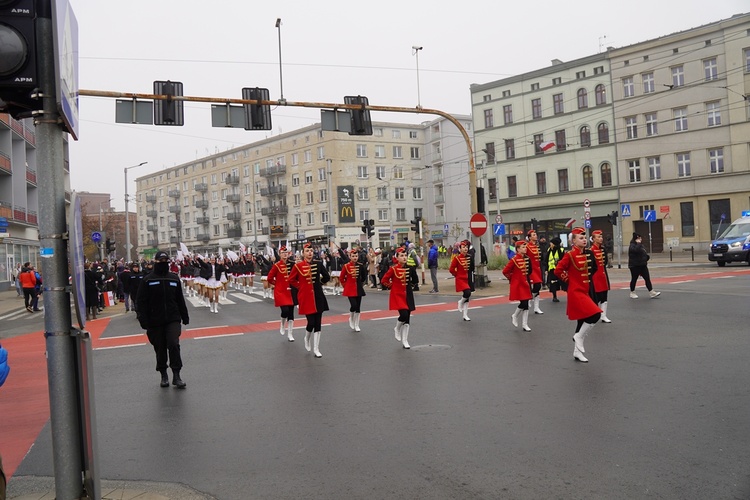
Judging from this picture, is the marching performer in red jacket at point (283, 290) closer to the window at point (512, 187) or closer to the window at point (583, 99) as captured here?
the window at point (583, 99)

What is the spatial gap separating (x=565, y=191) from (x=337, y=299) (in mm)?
32912

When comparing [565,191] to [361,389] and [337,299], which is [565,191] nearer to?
[337,299]

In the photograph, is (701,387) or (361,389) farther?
(361,389)

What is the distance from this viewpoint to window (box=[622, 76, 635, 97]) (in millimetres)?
47781

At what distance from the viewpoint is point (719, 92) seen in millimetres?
43125

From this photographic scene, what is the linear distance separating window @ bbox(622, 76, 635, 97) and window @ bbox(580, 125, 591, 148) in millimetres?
3744

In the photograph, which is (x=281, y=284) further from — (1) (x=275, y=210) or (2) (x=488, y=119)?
(1) (x=275, y=210)

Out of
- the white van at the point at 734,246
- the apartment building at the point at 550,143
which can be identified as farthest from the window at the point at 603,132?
the white van at the point at 734,246

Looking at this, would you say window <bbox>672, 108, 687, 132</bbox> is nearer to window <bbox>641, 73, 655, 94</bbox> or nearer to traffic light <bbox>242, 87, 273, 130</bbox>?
window <bbox>641, 73, 655, 94</bbox>

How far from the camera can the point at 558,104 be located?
5184 cm

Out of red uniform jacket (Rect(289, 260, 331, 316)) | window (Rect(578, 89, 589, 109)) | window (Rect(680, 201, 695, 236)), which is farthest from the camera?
window (Rect(578, 89, 589, 109))

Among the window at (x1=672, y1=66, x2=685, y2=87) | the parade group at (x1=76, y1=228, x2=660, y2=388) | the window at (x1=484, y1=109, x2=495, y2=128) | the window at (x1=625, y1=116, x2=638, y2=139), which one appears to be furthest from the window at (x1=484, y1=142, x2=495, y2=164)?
the parade group at (x1=76, y1=228, x2=660, y2=388)

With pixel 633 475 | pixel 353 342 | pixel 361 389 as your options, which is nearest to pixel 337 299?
pixel 353 342

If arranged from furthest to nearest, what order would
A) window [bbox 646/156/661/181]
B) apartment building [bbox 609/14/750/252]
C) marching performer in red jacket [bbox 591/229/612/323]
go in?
window [bbox 646/156/661/181]
apartment building [bbox 609/14/750/252]
marching performer in red jacket [bbox 591/229/612/323]
